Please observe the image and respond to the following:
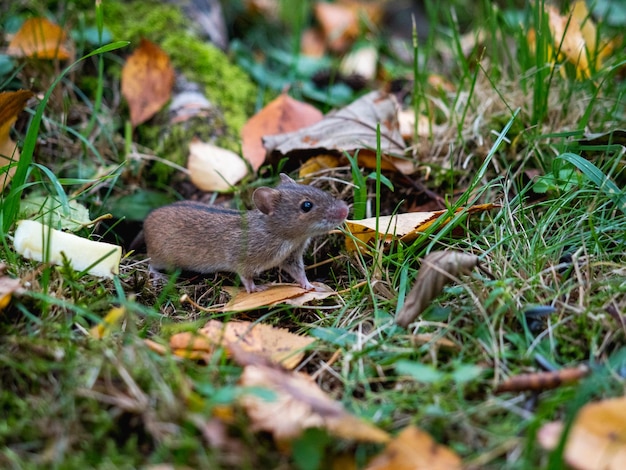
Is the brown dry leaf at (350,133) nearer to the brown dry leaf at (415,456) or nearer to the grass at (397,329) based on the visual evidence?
the grass at (397,329)

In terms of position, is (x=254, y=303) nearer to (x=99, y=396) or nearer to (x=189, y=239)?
(x=189, y=239)

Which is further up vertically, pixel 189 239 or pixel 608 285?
pixel 608 285

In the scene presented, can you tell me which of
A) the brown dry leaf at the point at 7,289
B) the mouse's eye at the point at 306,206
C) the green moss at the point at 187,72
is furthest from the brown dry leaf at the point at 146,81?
the brown dry leaf at the point at 7,289

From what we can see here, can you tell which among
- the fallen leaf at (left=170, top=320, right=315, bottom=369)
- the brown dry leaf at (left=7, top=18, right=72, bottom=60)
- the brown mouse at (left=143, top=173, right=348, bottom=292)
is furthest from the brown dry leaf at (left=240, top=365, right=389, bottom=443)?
the brown dry leaf at (left=7, top=18, right=72, bottom=60)

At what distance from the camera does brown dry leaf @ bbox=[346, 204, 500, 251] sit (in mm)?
3588

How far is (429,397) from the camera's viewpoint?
254 cm

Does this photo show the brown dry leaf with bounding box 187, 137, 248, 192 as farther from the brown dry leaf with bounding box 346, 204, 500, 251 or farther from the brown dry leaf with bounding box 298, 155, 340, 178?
the brown dry leaf with bounding box 346, 204, 500, 251

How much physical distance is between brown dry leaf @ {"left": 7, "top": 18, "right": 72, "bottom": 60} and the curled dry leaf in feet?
13.0

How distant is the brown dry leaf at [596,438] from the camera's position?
81.7 inches

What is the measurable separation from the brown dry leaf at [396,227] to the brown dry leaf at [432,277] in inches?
20.2

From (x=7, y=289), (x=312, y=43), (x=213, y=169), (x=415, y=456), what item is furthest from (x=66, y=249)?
(x=312, y=43)

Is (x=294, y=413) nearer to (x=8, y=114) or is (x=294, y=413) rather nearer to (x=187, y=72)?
(x=8, y=114)

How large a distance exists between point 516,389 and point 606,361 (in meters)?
0.48

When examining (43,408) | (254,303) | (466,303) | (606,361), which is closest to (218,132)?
(254,303)
